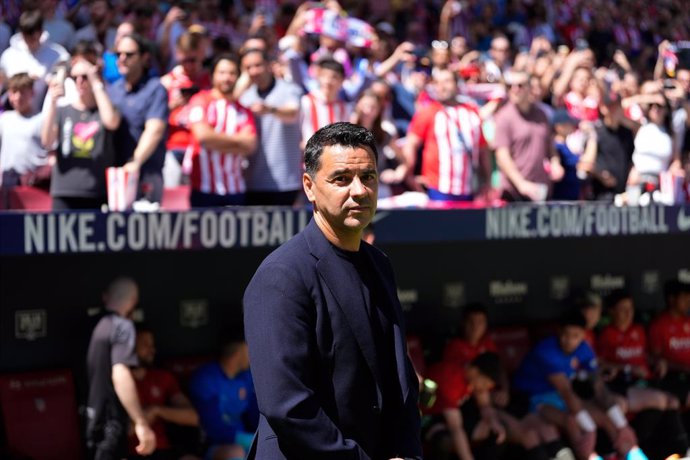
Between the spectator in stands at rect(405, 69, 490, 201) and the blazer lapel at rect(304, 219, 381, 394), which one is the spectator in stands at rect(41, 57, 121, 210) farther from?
the blazer lapel at rect(304, 219, 381, 394)

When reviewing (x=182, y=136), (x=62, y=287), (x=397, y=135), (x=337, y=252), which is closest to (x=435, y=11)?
(x=397, y=135)

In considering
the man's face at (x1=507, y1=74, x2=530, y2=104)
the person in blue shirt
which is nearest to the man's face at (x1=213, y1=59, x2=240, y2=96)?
the man's face at (x1=507, y1=74, x2=530, y2=104)

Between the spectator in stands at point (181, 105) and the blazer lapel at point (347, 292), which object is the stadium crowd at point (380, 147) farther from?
the blazer lapel at point (347, 292)

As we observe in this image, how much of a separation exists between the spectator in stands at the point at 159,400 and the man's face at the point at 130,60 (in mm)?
1428

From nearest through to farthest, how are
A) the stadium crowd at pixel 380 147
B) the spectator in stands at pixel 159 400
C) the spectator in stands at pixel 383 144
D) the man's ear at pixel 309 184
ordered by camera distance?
the man's ear at pixel 309 184
the stadium crowd at pixel 380 147
the spectator in stands at pixel 159 400
the spectator in stands at pixel 383 144

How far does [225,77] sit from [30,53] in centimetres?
160

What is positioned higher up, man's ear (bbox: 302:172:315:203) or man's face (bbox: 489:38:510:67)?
man's face (bbox: 489:38:510:67)

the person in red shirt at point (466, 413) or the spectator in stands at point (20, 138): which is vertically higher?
the spectator in stands at point (20, 138)

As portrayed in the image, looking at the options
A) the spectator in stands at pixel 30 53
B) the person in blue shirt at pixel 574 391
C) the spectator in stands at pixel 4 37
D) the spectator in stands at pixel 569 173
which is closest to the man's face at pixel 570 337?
the person in blue shirt at pixel 574 391

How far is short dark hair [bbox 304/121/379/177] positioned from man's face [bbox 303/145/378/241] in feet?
0.05

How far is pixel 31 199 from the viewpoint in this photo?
6570 millimetres

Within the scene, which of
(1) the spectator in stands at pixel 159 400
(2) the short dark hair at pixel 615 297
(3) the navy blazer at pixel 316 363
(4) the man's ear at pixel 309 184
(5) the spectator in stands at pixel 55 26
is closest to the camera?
(3) the navy blazer at pixel 316 363

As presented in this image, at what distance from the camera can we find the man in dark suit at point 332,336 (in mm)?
3098

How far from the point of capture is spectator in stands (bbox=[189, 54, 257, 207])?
6969 mm
